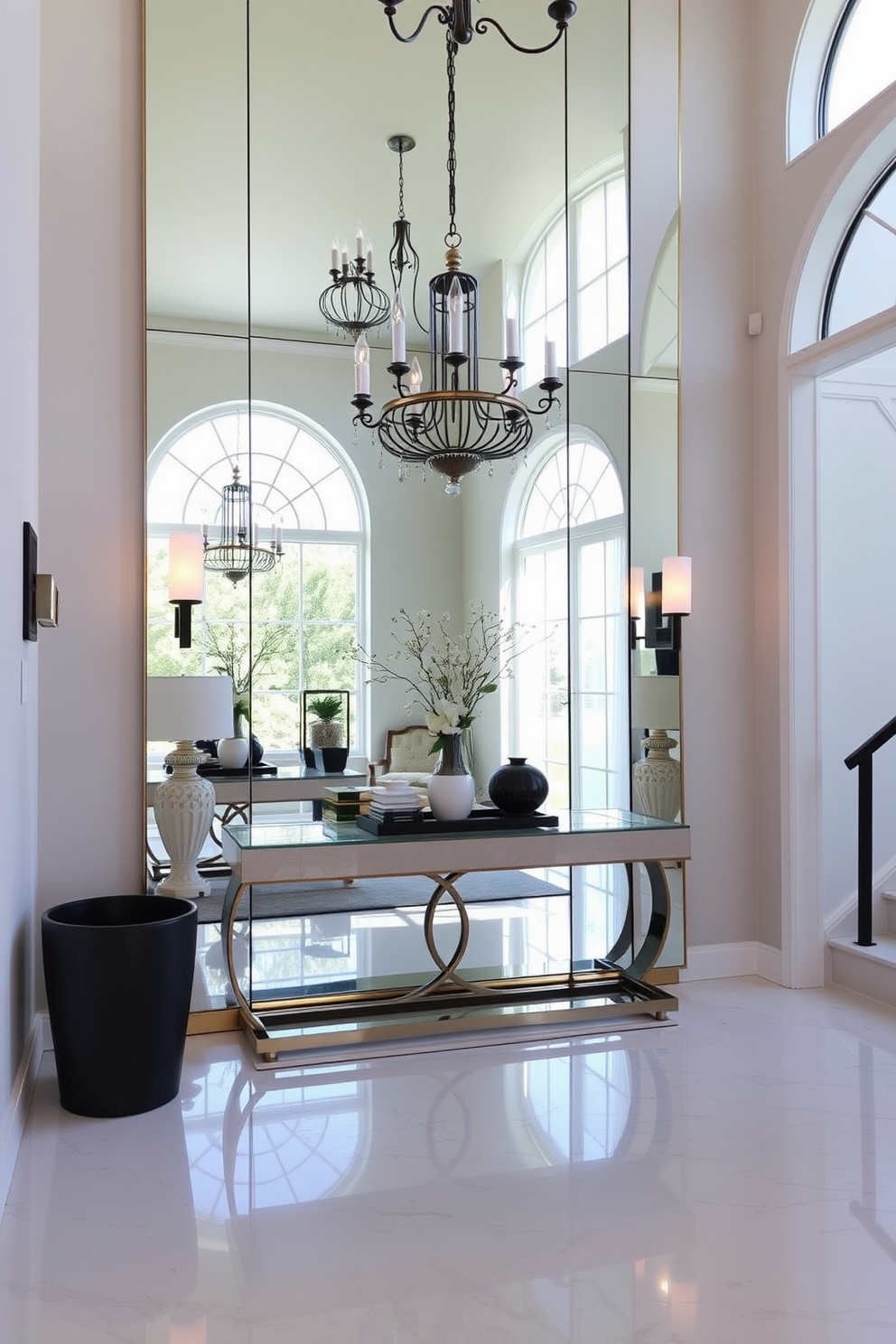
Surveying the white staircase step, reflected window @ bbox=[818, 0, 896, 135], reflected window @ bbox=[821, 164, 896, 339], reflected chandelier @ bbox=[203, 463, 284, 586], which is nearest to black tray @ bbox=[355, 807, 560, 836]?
reflected chandelier @ bbox=[203, 463, 284, 586]

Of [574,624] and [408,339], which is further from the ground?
[408,339]

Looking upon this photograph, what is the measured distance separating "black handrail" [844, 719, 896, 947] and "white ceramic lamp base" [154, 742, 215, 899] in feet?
8.05

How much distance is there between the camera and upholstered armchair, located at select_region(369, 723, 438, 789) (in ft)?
12.8

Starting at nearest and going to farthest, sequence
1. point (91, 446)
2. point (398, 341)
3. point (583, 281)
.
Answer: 1. point (398, 341)
2. point (91, 446)
3. point (583, 281)

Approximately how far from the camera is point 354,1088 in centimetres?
320

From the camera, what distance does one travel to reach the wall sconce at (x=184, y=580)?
3.62m

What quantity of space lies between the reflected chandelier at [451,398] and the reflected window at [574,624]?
300 millimetres

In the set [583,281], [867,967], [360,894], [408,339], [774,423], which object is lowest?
[867,967]

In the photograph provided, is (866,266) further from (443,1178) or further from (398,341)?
(443,1178)

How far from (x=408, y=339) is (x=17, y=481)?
158 centimetres

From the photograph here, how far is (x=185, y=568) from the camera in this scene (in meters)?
3.64

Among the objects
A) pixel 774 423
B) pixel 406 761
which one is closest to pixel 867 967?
pixel 406 761

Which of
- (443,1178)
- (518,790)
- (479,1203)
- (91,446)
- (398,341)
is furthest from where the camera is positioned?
(518,790)

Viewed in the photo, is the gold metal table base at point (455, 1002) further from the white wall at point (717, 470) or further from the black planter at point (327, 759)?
the black planter at point (327, 759)
